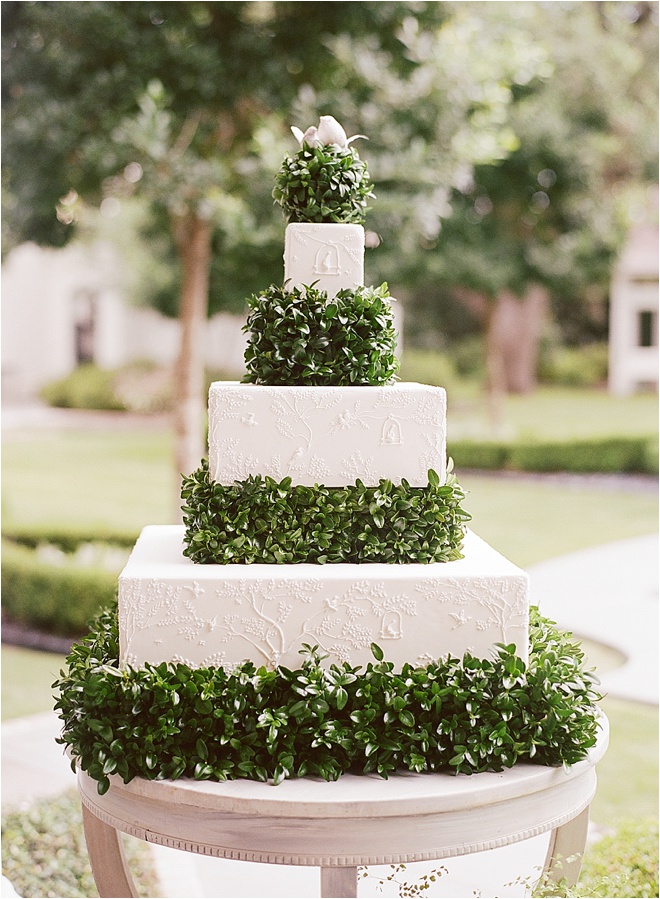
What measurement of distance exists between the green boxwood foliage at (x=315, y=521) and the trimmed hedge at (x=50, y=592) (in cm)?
480

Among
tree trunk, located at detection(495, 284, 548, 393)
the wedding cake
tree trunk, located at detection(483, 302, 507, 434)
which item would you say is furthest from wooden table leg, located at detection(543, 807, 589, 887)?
tree trunk, located at detection(495, 284, 548, 393)

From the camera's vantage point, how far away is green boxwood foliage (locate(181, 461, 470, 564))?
7.84 feet

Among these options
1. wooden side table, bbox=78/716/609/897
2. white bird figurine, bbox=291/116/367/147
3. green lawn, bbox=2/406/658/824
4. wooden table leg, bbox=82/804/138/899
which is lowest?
green lawn, bbox=2/406/658/824

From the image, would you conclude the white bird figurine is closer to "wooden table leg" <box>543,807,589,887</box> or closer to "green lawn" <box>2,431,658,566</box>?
"wooden table leg" <box>543,807,589,887</box>

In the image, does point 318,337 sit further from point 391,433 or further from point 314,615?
point 314,615

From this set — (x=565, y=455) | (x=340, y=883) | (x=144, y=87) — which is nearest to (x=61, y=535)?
(x=144, y=87)

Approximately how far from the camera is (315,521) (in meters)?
2.40

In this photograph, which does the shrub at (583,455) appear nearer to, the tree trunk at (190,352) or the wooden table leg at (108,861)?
the tree trunk at (190,352)

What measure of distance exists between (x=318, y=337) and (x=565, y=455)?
492 inches

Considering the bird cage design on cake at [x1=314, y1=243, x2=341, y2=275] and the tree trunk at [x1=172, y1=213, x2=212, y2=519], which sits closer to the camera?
the bird cage design on cake at [x1=314, y1=243, x2=341, y2=275]

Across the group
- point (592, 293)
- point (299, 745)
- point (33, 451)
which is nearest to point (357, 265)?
point (299, 745)

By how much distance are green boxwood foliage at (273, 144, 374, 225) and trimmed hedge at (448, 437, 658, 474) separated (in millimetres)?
11962

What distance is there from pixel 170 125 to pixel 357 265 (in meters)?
4.11

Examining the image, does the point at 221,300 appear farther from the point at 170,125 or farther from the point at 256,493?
the point at 256,493
